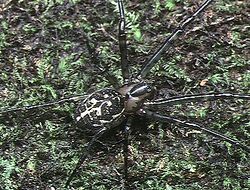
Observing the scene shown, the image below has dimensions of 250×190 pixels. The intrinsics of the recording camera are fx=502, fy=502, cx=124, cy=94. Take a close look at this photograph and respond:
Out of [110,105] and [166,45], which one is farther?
[166,45]

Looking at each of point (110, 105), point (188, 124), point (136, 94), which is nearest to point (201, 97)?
point (188, 124)

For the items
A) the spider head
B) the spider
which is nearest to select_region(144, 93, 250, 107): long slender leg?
the spider

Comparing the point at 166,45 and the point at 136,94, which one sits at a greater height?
the point at 166,45

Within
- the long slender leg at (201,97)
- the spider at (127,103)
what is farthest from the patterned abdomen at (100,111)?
the long slender leg at (201,97)

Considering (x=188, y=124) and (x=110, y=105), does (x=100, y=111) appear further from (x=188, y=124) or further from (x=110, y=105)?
(x=188, y=124)

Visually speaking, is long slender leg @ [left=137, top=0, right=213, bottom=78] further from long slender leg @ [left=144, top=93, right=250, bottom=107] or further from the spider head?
long slender leg @ [left=144, top=93, right=250, bottom=107]

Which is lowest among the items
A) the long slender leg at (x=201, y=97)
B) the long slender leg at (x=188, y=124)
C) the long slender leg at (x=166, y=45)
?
the long slender leg at (x=188, y=124)

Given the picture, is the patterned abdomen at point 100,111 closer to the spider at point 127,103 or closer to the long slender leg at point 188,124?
the spider at point 127,103

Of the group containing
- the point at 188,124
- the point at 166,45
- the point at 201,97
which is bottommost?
the point at 188,124
